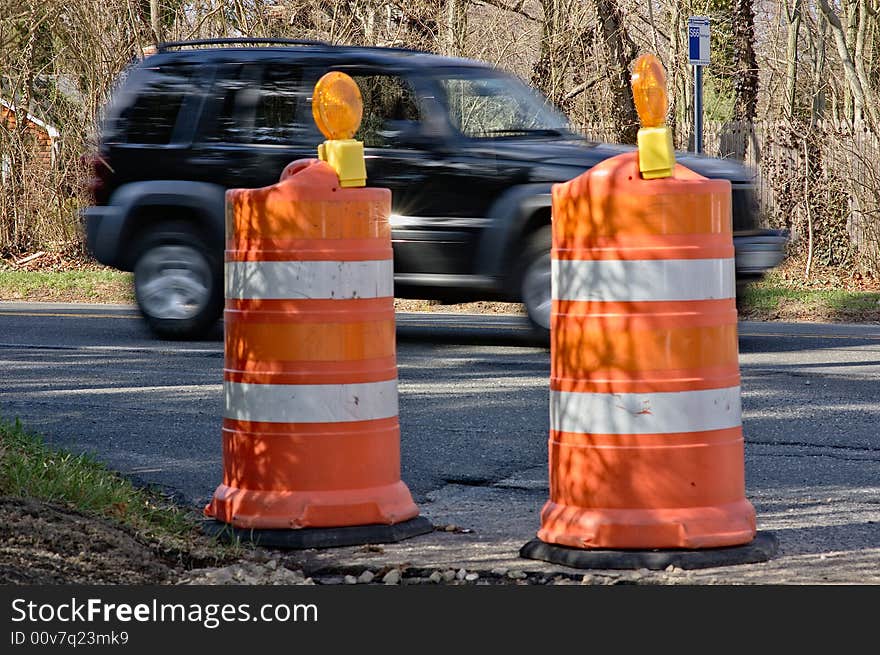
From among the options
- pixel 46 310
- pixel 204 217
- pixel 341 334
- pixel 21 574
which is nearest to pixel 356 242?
pixel 341 334

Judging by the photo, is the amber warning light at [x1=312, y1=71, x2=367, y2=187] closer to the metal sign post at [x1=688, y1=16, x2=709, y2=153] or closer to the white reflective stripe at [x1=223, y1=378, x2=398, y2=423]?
the white reflective stripe at [x1=223, y1=378, x2=398, y2=423]

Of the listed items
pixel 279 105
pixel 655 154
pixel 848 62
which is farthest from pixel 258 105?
pixel 848 62

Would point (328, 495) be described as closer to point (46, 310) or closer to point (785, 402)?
point (785, 402)

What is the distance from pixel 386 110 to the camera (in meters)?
10.4

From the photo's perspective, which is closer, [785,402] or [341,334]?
[341,334]

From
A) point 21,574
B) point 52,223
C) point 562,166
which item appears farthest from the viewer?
point 52,223

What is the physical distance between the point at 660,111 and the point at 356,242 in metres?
1.09

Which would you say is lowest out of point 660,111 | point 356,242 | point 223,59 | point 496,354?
point 496,354

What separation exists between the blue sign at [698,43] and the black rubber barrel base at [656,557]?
10.1 metres

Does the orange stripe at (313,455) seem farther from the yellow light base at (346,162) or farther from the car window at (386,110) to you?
the car window at (386,110)

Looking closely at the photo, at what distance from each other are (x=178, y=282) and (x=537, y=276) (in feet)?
9.40

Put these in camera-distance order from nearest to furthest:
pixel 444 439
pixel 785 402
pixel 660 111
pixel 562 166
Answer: pixel 660 111 < pixel 444 439 < pixel 785 402 < pixel 562 166

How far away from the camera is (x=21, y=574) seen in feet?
12.6

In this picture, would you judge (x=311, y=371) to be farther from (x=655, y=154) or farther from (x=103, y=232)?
(x=103, y=232)
